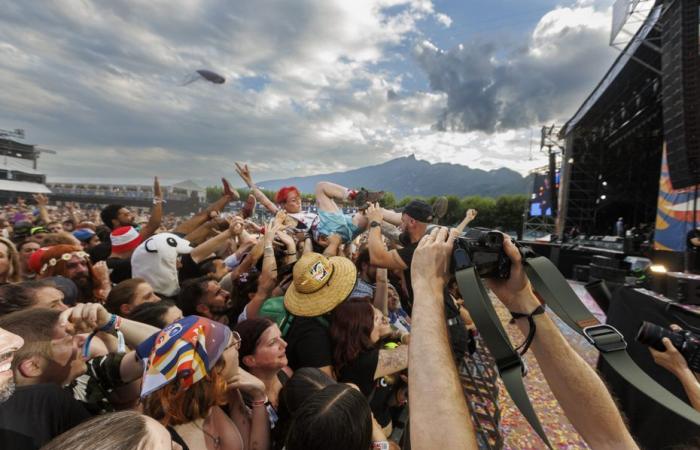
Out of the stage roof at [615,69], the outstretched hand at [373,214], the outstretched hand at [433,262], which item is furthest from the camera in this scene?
the stage roof at [615,69]

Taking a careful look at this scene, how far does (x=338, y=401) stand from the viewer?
127cm

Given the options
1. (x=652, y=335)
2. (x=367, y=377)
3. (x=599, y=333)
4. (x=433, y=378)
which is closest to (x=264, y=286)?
(x=367, y=377)

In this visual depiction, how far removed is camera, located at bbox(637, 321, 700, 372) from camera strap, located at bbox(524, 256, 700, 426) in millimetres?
1150

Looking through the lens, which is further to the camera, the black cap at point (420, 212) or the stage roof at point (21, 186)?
the stage roof at point (21, 186)

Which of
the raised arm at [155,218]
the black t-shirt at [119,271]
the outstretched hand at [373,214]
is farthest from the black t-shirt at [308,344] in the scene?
the raised arm at [155,218]

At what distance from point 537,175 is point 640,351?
83.2ft

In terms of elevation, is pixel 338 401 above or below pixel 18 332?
below

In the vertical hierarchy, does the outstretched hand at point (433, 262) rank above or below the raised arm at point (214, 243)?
above

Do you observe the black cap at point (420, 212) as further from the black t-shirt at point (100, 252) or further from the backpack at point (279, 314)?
the black t-shirt at point (100, 252)

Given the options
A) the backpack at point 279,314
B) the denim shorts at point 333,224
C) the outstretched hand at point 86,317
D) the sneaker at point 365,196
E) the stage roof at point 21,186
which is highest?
the stage roof at point 21,186

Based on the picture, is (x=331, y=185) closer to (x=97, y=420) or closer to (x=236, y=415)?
(x=236, y=415)

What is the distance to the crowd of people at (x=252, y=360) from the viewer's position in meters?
0.91

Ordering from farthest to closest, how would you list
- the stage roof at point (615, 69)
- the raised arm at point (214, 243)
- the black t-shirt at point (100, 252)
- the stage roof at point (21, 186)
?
the stage roof at point (21, 186) < the stage roof at point (615, 69) < the black t-shirt at point (100, 252) < the raised arm at point (214, 243)

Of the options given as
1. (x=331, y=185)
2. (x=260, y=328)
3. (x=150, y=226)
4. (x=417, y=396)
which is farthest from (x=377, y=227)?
(x=150, y=226)
